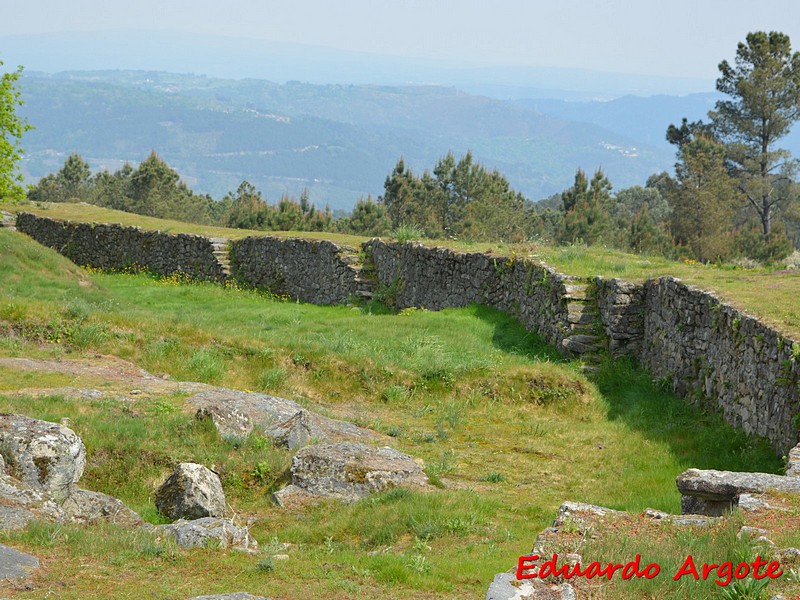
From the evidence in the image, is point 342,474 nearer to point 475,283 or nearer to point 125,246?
point 475,283

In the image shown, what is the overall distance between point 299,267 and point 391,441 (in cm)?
1600

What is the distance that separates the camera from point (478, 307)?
2131 centimetres

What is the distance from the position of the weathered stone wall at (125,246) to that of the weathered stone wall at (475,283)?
255 inches

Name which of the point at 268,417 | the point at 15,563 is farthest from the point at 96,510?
the point at 268,417

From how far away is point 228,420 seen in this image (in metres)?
11.3

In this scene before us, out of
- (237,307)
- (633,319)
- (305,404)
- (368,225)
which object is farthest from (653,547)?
(368,225)

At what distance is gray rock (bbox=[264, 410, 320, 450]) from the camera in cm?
1116

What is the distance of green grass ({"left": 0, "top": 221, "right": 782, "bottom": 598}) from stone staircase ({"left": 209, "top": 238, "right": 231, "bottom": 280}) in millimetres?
8001

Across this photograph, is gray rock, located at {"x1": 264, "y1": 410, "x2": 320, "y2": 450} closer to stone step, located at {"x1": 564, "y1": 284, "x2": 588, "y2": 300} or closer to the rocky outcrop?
the rocky outcrop

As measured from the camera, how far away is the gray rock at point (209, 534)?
7.61 metres

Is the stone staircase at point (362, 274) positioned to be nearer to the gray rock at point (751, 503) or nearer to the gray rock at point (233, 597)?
the gray rock at point (751, 503)

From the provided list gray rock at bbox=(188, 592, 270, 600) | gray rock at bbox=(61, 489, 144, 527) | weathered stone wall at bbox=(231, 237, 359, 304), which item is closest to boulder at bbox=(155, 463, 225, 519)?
gray rock at bbox=(61, 489, 144, 527)

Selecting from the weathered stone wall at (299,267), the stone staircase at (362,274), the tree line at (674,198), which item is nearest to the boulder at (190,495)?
the stone staircase at (362,274)

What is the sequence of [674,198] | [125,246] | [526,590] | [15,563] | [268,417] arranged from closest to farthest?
[526,590], [15,563], [268,417], [125,246], [674,198]
